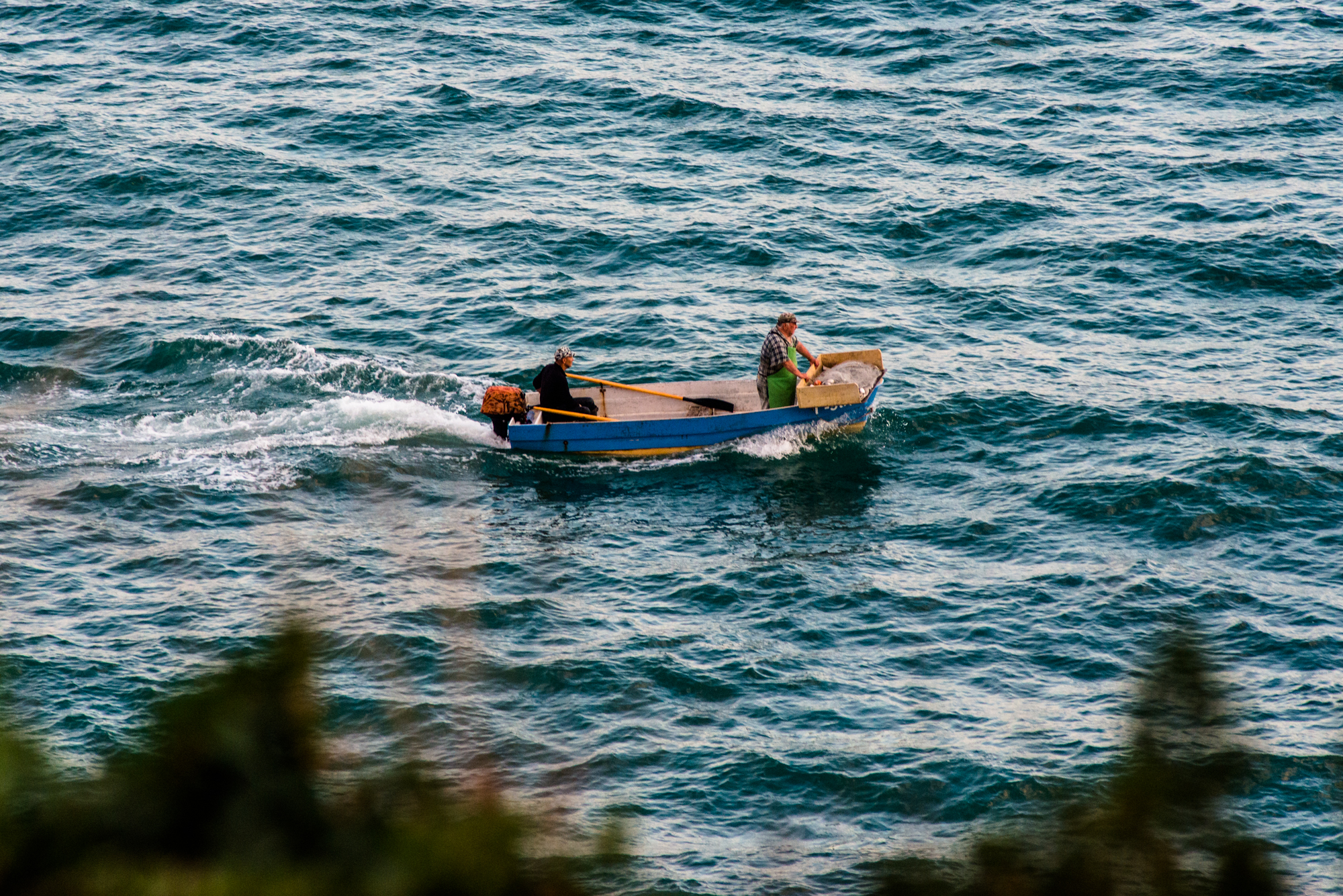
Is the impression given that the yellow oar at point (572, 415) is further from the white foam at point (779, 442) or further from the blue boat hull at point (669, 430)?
the white foam at point (779, 442)

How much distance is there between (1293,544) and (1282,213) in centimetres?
1281

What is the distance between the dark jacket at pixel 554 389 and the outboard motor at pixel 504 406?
1.11 feet

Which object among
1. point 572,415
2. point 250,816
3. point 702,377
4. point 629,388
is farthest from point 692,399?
point 250,816

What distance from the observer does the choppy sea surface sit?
14438 mm

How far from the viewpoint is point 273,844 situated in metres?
2.40

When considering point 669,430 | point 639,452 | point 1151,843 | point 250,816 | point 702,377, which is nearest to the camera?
point 250,816

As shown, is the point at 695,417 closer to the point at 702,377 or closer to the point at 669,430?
the point at 669,430

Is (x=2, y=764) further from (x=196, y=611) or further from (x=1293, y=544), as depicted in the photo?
(x=1293, y=544)

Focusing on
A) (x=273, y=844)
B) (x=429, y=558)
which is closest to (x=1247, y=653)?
(x=429, y=558)

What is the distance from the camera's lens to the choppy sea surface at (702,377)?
47.4 ft

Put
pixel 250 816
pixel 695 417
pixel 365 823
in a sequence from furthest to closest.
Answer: pixel 695 417 < pixel 365 823 < pixel 250 816

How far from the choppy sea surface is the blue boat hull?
1.18 feet

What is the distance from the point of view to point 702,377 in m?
23.6

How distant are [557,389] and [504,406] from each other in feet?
2.90
